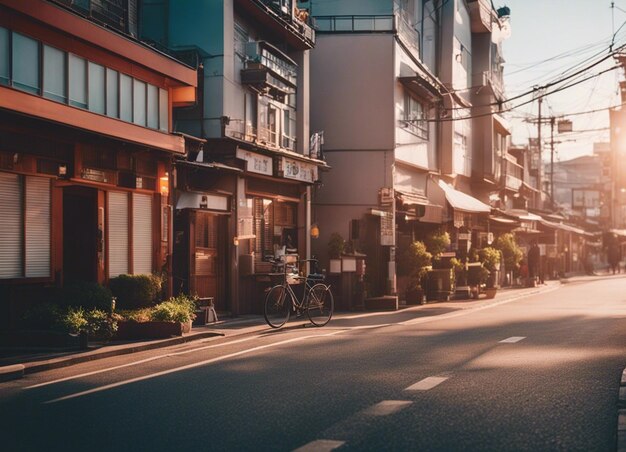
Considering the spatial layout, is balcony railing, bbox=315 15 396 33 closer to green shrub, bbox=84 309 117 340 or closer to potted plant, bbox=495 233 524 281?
potted plant, bbox=495 233 524 281

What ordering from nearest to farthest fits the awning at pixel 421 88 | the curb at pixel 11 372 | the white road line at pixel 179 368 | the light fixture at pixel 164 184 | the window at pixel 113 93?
1. the white road line at pixel 179 368
2. the curb at pixel 11 372
3. the window at pixel 113 93
4. the light fixture at pixel 164 184
5. the awning at pixel 421 88

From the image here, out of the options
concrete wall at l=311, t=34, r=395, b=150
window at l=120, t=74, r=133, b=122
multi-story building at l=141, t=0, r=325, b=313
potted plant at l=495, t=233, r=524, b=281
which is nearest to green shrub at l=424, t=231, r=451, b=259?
concrete wall at l=311, t=34, r=395, b=150

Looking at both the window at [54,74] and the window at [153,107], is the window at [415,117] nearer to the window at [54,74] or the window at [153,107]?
the window at [153,107]

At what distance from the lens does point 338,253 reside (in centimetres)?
2603

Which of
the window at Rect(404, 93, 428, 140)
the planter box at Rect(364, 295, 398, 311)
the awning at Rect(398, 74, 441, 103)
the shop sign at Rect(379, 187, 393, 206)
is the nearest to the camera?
the planter box at Rect(364, 295, 398, 311)

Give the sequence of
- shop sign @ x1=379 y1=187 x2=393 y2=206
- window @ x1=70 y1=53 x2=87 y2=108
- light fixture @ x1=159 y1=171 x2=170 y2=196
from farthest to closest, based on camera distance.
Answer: shop sign @ x1=379 y1=187 x2=393 y2=206 → light fixture @ x1=159 y1=171 x2=170 y2=196 → window @ x1=70 y1=53 x2=87 y2=108

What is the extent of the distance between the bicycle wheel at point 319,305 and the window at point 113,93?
582 cm

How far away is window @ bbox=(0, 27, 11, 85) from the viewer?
48.0ft

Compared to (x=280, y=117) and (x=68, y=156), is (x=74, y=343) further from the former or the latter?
(x=280, y=117)

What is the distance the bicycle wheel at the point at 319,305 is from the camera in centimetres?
1839

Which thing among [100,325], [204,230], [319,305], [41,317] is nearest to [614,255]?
[204,230]

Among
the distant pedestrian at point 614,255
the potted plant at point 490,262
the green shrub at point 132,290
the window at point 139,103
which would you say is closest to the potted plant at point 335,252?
the green shrub at point 132,290

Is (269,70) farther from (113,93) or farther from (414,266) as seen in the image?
(414,266)

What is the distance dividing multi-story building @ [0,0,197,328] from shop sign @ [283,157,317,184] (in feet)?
16.7
